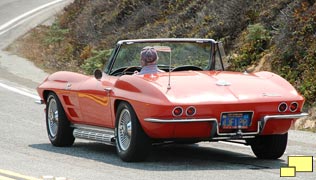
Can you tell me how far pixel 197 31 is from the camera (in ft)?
79.7

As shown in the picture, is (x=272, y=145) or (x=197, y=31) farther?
(x=197, y=31)

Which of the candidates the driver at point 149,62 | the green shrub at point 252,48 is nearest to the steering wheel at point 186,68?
the driver at point 149,62

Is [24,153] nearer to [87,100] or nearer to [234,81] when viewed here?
[87,100]

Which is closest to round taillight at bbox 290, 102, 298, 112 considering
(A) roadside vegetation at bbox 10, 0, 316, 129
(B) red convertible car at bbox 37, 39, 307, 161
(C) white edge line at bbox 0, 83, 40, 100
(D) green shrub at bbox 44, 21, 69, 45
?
(B) red convertible car at bbox 37, 39, 307, 161

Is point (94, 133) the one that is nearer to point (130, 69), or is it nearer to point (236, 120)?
point (130, 69)

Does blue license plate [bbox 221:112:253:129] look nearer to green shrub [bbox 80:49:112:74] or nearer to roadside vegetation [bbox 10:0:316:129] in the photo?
roadside vegetation [bbox 10:0:316:129]

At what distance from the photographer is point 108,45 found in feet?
93.1

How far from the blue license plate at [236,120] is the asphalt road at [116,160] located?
17.9 inches

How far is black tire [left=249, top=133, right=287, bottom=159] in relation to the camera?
1096cm

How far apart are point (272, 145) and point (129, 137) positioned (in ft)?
5.64

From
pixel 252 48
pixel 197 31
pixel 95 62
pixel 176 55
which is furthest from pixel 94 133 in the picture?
pixel 95 62

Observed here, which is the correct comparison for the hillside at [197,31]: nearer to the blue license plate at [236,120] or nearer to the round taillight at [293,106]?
the round taillight at [293,106]

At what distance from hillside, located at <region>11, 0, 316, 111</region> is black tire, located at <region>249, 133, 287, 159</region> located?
543cm

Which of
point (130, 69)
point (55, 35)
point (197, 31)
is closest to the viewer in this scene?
point (130, 69)
